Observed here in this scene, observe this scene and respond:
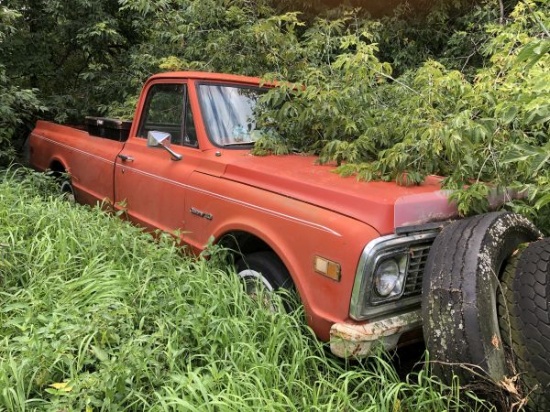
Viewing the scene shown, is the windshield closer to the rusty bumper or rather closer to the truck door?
the truck door

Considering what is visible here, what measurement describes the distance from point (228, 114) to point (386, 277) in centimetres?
198

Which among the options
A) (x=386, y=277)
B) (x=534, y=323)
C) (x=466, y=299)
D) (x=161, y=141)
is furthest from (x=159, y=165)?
(x=534, y=323)

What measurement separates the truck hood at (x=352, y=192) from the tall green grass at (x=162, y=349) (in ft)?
2.16

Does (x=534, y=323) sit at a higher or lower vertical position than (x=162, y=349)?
higher

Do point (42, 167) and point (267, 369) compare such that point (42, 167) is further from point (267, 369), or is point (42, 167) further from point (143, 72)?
point (267, 369)

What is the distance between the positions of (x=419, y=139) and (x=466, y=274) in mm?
1145

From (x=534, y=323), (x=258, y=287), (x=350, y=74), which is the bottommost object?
(x=258, y=287)

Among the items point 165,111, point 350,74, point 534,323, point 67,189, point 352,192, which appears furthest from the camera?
point 67,189

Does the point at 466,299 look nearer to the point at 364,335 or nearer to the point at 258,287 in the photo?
the point at 364,335

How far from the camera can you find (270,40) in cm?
470

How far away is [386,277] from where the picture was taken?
96.7 inches

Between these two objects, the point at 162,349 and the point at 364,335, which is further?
the point at 162,349

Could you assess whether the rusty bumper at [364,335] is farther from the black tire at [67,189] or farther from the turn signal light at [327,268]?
the black tire at [67,189]

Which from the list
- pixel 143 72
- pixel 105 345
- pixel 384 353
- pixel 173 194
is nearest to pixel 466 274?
pixel 384 353
